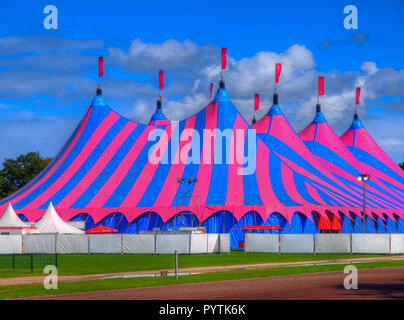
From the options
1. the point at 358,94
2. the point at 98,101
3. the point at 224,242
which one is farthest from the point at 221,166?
the point at 358,94

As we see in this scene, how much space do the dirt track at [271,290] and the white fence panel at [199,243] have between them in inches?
619

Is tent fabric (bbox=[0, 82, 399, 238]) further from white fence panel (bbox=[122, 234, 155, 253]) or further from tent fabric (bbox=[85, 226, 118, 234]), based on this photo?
white fence panel (bbox=[122, 234, 155, 253])

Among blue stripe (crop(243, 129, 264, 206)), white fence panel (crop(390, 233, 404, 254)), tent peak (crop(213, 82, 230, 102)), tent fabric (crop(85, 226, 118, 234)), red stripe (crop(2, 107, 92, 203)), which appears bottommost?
white fence panel (crop(390, 233, 404, 254))

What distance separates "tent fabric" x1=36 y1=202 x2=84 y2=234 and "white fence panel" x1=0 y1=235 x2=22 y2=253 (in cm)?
360

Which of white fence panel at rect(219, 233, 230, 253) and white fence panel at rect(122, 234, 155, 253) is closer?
white fence panel at rect(122, 234, 155, 253)

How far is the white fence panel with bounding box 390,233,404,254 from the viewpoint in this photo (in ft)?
119

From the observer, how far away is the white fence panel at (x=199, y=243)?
37.2m

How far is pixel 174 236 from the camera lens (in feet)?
122

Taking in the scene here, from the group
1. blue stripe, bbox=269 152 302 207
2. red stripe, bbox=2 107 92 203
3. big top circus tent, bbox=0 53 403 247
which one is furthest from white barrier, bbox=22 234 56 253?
blue stripe, bbox=269 152 302 207

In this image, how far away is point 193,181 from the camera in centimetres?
4519

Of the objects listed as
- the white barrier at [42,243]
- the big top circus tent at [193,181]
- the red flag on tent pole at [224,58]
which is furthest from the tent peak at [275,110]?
the white barrier at [42,243]

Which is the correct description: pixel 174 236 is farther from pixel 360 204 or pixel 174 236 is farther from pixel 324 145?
pixel 324 145

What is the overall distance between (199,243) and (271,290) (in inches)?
794

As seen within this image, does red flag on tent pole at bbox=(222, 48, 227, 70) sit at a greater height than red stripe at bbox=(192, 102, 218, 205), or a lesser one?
greater
